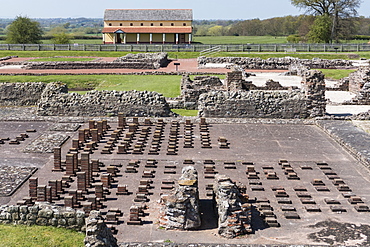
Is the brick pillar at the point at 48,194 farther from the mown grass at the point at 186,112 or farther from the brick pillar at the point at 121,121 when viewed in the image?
the mown grass at the point at 186,112

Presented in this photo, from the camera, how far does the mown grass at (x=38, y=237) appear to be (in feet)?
30.3

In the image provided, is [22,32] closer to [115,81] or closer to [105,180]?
[115,81]

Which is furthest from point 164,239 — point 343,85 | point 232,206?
point 343,85

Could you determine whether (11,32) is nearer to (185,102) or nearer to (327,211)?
(185,102)

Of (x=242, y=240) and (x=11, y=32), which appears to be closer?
(x=242, y=240)

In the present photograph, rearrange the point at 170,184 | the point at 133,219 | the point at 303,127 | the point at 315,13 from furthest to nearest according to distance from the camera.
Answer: the point at 315,13, the point at 303,127, the point at 170,184, the point at 133,219

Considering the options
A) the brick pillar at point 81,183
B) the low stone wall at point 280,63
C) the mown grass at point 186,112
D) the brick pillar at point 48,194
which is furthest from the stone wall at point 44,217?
the low stone wall at point 280,63

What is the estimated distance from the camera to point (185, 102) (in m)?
24.7

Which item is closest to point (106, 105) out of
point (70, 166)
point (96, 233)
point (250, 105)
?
point (250, 105)

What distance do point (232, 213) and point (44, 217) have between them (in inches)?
133

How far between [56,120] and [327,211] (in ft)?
37.5

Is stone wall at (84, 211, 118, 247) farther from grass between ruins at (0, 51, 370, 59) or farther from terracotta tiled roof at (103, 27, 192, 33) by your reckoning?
terracotta tiled roof at (103, 27, 192, 33)

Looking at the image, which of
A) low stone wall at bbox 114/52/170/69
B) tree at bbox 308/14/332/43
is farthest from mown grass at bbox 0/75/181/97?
tree at bbox 308/14/332/43

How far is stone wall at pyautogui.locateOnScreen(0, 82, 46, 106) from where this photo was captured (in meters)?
26.2
